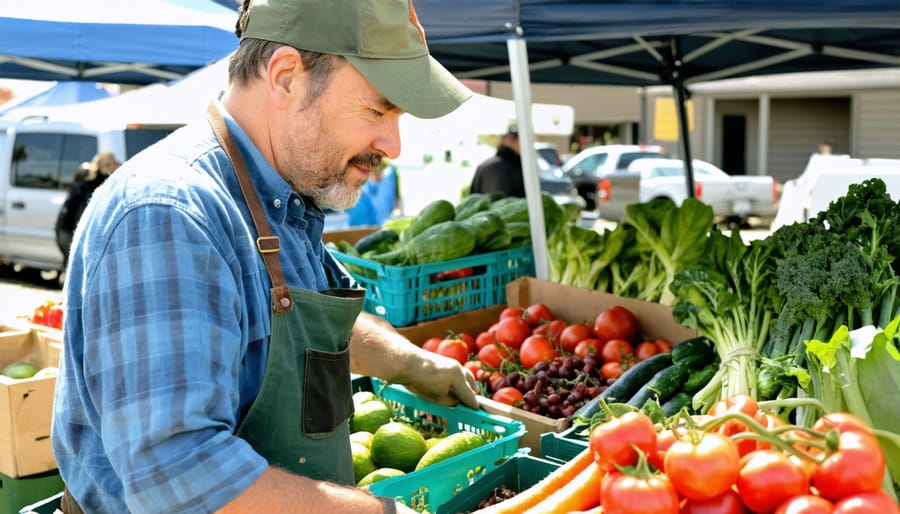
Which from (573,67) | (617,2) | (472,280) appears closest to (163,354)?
(617,2)

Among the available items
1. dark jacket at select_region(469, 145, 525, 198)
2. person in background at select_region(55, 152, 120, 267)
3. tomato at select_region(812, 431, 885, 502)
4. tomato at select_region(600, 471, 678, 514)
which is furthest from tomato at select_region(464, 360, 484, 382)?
person in background at select_region(55, 152, 120, 267)

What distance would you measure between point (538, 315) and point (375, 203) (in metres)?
7.12

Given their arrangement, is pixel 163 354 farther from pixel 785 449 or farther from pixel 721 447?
pixel 785 449

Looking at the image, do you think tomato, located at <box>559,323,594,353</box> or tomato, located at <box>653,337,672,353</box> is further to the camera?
tomato, located at <box>559,323,594,353</box>

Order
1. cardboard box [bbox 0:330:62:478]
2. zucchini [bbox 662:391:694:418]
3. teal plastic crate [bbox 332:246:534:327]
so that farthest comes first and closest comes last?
teal plastic crate [bbox 332:246:534:327]
cardboard box [bbox 0:330:62:478]
zucchini [bbox 662:391:694:418]

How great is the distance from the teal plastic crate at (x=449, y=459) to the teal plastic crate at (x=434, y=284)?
905 millimetres

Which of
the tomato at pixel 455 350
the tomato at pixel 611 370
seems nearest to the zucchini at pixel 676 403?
the tomato at pixel 611 370

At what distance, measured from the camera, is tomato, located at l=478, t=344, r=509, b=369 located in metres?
3.85

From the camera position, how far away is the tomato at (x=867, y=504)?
55.6 inches

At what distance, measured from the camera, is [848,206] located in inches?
123

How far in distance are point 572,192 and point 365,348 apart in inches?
708

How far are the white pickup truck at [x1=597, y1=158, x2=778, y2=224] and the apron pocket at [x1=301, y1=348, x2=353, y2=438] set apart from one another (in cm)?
1665

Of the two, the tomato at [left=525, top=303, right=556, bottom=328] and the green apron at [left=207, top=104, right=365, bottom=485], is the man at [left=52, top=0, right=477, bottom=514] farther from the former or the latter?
the tomato at [left=525, top=303, right=556, bottom=328]

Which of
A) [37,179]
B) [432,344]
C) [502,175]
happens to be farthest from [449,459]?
[37,179]
